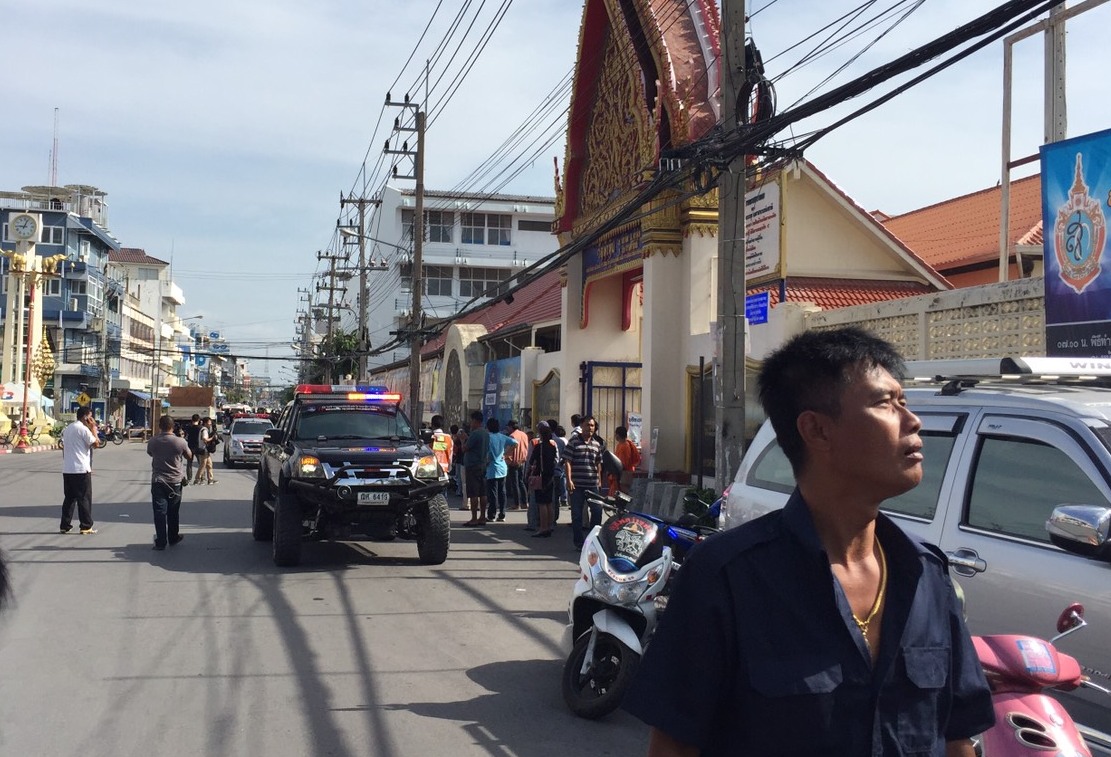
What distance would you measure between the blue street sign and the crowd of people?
8.65 ft

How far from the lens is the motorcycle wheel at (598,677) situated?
6.25 meters

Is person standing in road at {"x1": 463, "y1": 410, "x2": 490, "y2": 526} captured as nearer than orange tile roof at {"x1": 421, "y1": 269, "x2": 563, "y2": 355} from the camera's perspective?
Yes

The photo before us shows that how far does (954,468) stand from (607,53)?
17.5 m

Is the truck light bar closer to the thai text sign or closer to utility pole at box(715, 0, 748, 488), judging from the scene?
utility pole at box(715, 0, 748, 488)

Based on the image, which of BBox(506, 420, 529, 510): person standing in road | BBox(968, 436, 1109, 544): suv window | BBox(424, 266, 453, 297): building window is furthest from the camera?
BBox(424, 266, 453, 297): building window

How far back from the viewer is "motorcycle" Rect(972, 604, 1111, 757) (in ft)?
10.7

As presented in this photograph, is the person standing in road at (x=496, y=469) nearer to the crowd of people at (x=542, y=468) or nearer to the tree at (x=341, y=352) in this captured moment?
the crowd of people at (x=542, y=468)

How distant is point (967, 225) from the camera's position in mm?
24156

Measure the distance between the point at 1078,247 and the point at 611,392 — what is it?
1214 cm

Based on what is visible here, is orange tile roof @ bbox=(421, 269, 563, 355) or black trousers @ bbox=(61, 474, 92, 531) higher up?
orange tile roof @ bbox=(421, 269, 563, 355)

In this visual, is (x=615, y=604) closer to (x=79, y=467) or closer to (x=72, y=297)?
(x=79, y=467)

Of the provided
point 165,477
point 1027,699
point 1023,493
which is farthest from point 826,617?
point 165,477

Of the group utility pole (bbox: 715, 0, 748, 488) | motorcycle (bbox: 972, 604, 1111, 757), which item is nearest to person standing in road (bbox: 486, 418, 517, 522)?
utility pole (bbox: 715, 0, 748, 488)

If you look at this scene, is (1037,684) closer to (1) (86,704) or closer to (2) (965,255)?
(1) (86,704)
